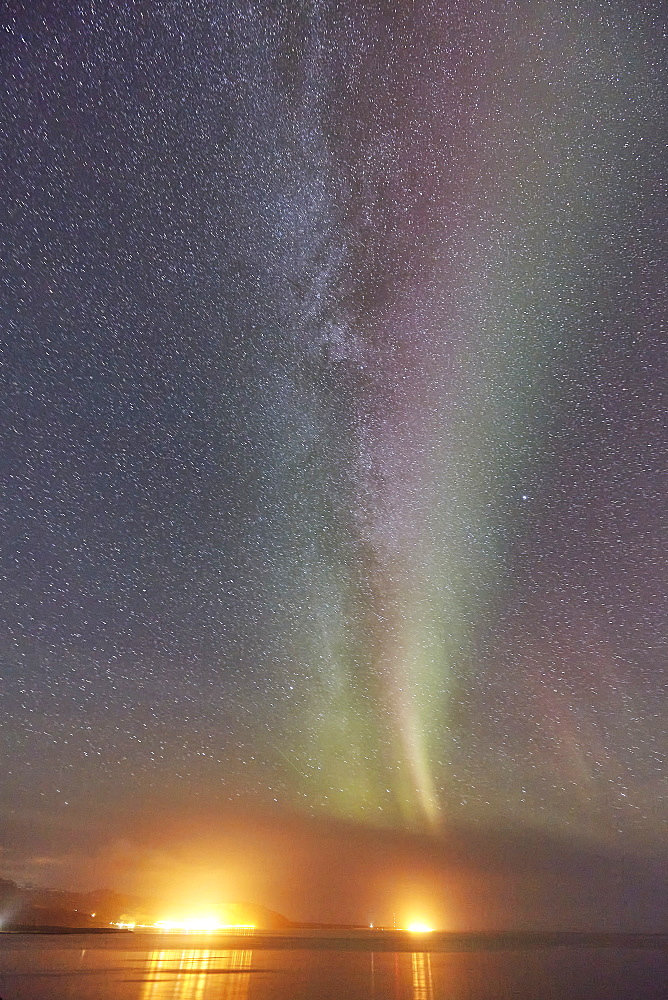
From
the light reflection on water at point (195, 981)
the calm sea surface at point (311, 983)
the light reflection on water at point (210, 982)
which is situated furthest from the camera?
the calm sea surface at point (311, 983)

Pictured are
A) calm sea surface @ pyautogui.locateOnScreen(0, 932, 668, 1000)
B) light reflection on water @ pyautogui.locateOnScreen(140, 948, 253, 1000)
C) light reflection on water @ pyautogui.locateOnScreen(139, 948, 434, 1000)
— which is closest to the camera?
light reflection on water @ pyautogui.locateOnScreen(140, 948, 253, 1000)

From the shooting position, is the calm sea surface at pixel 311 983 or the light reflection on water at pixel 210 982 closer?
the light reflection on water at pixel 210 982

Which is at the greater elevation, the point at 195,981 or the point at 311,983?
the point at 311,983

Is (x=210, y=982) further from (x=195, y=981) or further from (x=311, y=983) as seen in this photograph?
(x=311, y=983)

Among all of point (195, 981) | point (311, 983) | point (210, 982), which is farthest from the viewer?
point (311, 983)

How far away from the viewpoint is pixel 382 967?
46.7 metres

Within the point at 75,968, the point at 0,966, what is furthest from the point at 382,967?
the point at 0,966

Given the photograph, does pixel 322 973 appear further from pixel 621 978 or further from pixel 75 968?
pixel 621 978

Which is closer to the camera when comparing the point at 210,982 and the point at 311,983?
the point at 210,982

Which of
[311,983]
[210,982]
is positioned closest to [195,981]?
[210,982]

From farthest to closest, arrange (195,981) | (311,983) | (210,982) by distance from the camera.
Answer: (311,983) → (195,981) → (210,982)

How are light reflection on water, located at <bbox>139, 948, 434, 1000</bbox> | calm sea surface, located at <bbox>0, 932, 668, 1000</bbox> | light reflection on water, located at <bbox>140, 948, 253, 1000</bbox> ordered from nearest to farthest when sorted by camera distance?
light reflection on water, located at <bbox>140, 948, 253, 1000</bbox>
light reflection on water, located at <bbox>139, 948, 434, 1000</bbox>
calm sea surface, located at <bbox>0, 932, 668, 1000</bbox>

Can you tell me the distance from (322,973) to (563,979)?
13816 mm

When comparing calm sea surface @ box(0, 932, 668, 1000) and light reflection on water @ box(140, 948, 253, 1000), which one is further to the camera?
calm sea surface @ box(0, 932, 668, 1000)
